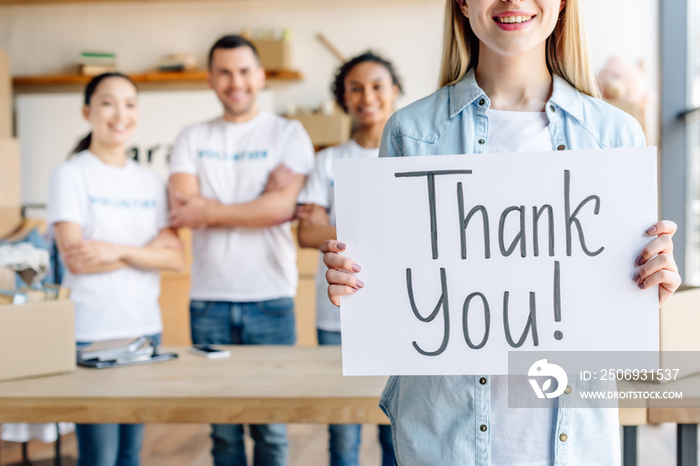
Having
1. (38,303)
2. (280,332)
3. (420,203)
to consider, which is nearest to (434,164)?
(420,203)

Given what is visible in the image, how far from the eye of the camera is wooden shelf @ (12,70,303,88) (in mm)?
4488

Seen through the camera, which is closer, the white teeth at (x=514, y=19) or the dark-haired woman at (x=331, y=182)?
the white teeth at (x=514, y=19)

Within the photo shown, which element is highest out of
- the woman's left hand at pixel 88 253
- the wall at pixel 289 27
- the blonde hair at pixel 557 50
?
the wall at pixel 289 27

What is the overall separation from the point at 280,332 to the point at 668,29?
3.58 m

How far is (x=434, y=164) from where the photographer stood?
86 cm

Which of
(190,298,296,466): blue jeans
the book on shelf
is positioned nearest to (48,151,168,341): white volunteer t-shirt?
(190,298,296,466): blue jeans

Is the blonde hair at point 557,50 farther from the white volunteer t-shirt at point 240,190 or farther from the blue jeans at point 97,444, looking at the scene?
the blue jeans at point 97,444

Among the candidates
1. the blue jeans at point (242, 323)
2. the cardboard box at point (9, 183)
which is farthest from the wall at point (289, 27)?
the blue jeans at point (242, 323)

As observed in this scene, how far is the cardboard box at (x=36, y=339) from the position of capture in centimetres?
141

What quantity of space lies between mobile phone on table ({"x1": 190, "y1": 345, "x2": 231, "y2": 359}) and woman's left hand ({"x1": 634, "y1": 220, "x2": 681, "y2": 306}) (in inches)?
41.6

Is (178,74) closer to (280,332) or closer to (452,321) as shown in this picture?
(280,332)

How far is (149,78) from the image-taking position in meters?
4.58

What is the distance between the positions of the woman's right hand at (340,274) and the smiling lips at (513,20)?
14.1 inches

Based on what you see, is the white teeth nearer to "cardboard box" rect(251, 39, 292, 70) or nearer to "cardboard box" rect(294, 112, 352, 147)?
"cardboard box" rect(294, 112, 352, 147)
